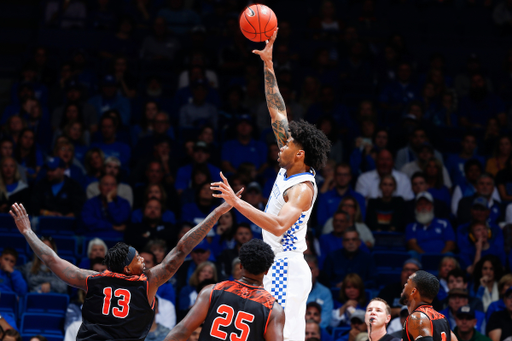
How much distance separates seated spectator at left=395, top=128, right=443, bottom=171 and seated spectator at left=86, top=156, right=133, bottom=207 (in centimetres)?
511

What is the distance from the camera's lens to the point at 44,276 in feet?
34.0

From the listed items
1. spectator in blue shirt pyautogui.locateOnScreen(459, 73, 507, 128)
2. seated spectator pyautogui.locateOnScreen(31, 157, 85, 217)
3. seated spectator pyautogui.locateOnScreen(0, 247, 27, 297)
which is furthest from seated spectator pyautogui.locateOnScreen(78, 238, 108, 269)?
spectator in blue shirt pyautogui.locateOnScreen(459, 73, 507, 128)

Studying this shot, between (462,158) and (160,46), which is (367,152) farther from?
(160,46)

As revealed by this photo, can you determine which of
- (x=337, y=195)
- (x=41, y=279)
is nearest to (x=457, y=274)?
(x=337, y=195)

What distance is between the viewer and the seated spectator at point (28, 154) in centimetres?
1245

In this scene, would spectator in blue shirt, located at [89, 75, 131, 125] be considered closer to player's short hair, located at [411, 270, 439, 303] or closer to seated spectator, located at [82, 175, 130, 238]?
seated spectator, located at [82, 175, 130, 238]

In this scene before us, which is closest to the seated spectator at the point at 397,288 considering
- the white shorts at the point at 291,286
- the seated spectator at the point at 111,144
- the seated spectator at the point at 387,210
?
the seated spectator at the point at 387,210

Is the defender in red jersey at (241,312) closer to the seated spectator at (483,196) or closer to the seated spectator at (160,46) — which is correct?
the seated spectator at (483,196)

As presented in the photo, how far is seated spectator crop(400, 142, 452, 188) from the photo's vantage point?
12898mm

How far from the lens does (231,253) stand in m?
10.6

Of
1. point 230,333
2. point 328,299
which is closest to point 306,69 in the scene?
point 328,299

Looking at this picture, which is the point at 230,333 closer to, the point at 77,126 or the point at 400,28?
the point at 77,126

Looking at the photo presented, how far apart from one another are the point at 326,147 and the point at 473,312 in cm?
451

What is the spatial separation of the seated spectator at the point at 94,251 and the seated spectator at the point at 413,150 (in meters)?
5.94
